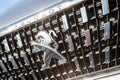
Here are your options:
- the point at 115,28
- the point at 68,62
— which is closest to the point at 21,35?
the point at 68,62

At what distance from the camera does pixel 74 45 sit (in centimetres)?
252

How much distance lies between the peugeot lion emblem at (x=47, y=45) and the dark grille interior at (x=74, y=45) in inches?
1.7

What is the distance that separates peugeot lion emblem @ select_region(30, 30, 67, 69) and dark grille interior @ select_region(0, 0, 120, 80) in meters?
0.04

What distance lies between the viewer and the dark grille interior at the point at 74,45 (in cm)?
231

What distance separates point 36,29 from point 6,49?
1.60 ft

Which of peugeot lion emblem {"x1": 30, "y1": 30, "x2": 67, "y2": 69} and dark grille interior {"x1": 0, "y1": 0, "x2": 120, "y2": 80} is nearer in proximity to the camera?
dark grille interior {"x1": 0, "y1": 0, "x2": 120, "y2": 80}

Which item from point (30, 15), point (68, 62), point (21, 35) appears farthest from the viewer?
point (68, 62)

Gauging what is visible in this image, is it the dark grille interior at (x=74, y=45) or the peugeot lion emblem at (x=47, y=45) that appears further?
the peugeot lion emblem at (x=47, y=45)

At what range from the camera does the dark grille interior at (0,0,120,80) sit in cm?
231

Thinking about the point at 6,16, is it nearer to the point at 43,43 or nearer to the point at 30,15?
the point at 30,15

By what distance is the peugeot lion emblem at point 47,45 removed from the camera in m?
2.42

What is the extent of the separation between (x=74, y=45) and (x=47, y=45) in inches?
11.4

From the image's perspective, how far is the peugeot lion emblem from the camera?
95.3 inches

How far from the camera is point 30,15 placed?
237 cm
